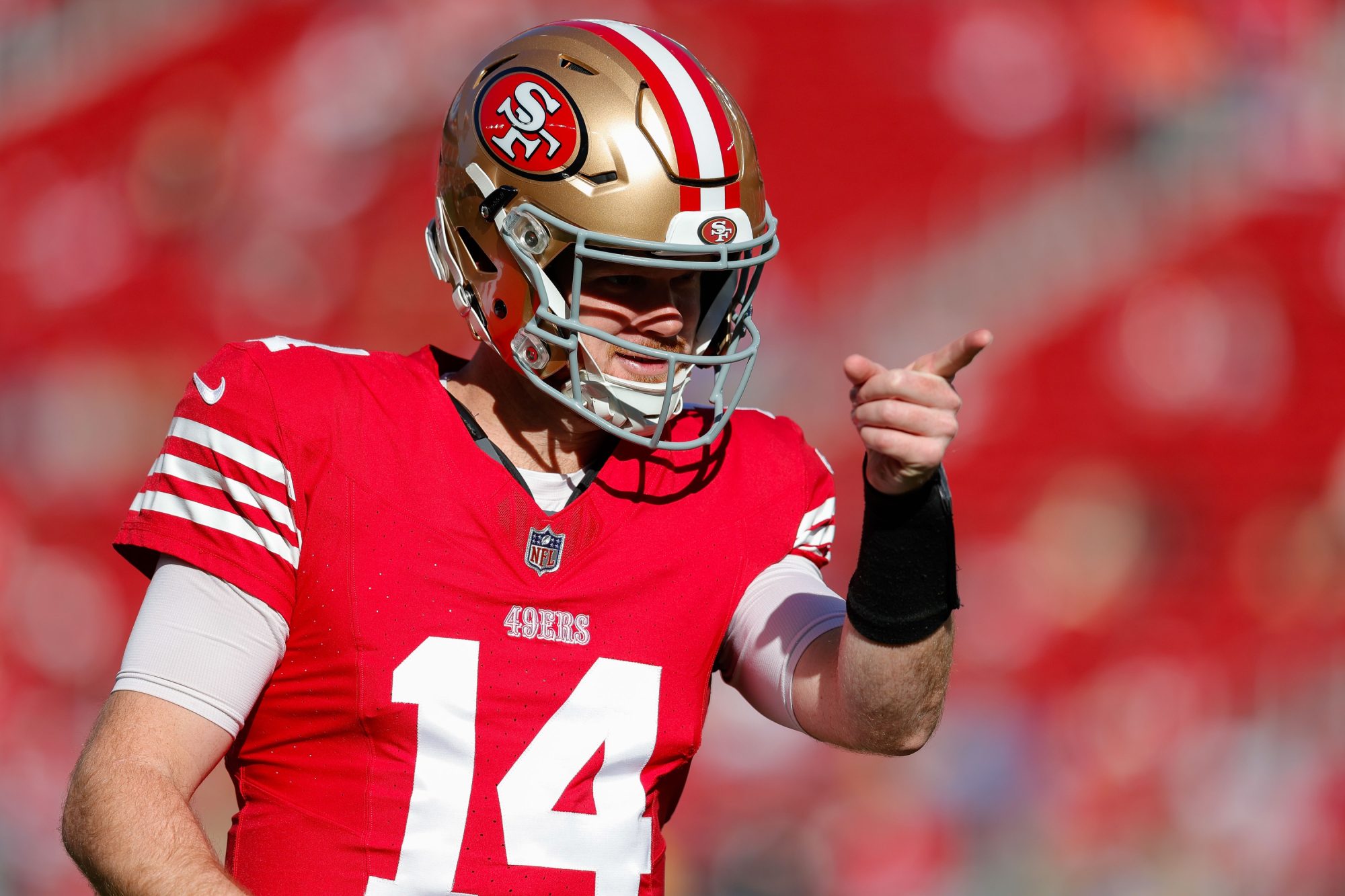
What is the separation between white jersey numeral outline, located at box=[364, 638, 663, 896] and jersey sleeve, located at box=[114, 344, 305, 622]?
0.17 meters

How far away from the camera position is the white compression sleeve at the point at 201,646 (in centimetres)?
132

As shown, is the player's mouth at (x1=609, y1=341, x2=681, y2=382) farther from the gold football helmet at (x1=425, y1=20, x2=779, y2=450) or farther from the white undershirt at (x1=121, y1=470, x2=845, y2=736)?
the white undershirt at (x1=121, y1=470, x2=845, y2=736)

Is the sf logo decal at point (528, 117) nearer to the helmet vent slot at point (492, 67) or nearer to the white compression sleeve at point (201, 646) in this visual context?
the helmet vent slot at point (492, 67)

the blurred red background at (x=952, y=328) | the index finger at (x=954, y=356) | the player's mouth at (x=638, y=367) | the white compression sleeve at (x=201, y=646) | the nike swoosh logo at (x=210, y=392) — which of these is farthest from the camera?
the blurred red background at (x=952, y=328)

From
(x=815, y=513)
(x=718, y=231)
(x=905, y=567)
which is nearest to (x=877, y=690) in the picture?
(x=905, y=567)

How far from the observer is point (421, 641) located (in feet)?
4.57

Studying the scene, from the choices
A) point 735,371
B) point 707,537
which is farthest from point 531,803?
point 735,371

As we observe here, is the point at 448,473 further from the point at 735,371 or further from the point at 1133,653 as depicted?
the point at 1133,653

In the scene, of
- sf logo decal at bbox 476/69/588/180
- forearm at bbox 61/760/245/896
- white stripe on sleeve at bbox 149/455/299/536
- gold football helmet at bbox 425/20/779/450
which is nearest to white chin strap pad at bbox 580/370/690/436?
gold football helmet at bbox 425/20/779/450

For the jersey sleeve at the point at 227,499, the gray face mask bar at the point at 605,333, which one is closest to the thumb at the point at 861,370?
the gray face mask bar at the point at 605,333

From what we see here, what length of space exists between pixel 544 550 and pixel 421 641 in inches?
6.6

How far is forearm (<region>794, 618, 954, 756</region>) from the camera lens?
4.62 feet

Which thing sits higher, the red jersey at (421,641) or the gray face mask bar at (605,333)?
the gray face mask bar at (605,333)

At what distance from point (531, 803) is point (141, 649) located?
41 centimetres
